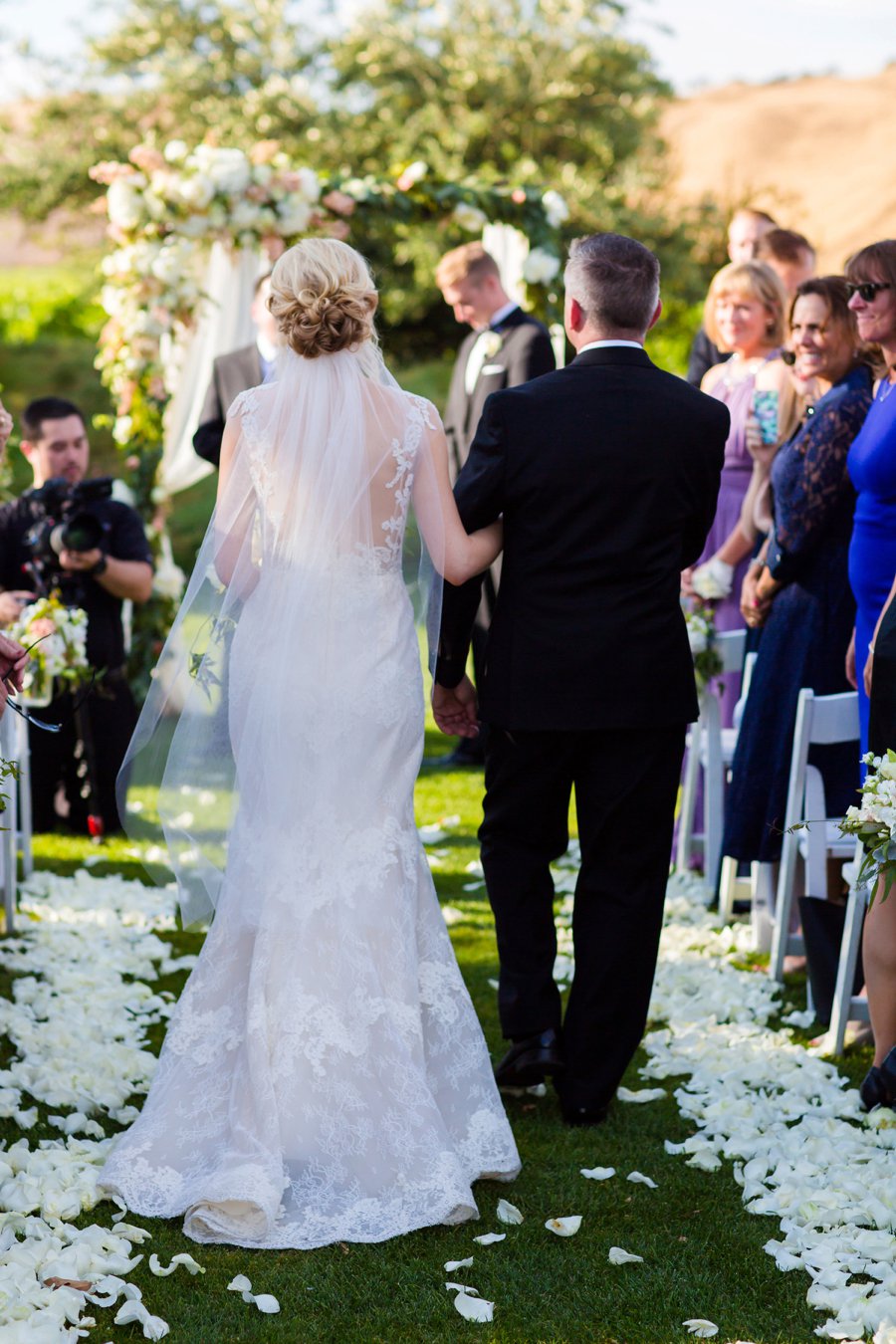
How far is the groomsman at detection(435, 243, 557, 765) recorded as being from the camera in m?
7.69

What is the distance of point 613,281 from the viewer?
3686 millimetres

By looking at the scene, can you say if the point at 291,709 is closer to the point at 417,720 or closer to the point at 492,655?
the point at 417,720

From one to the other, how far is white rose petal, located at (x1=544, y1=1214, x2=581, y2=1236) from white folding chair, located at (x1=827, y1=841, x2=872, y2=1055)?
1327mm

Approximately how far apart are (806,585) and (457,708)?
5.45 ft

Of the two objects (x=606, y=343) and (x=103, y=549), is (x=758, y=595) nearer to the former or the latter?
(x=606, y=343)

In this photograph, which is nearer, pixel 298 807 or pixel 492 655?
pixel 298 807

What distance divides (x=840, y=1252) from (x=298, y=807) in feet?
4.95

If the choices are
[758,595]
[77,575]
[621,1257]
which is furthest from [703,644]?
[621,1257]

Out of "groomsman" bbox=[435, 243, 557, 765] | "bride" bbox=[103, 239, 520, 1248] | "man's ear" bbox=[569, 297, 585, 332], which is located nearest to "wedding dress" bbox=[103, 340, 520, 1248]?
"bride" bbox=[103, 239, 520, 1248]

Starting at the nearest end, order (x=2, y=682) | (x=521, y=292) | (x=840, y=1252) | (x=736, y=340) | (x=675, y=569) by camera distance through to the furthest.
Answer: (x=840, y=1252)
(x=2, y=682)
(x=675, y=569)
(x=736, y=340)
(x=521, y=292)

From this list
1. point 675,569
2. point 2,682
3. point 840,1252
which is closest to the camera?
point 840,1252

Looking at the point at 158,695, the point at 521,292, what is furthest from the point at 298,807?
the point at 521,292

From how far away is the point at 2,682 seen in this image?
3.41 meters

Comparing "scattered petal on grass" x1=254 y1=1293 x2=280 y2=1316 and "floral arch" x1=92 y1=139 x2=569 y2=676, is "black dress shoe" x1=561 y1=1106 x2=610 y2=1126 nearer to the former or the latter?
"scattered petal on grass" x1=254 y1=1293 x2=280 y2=1316
